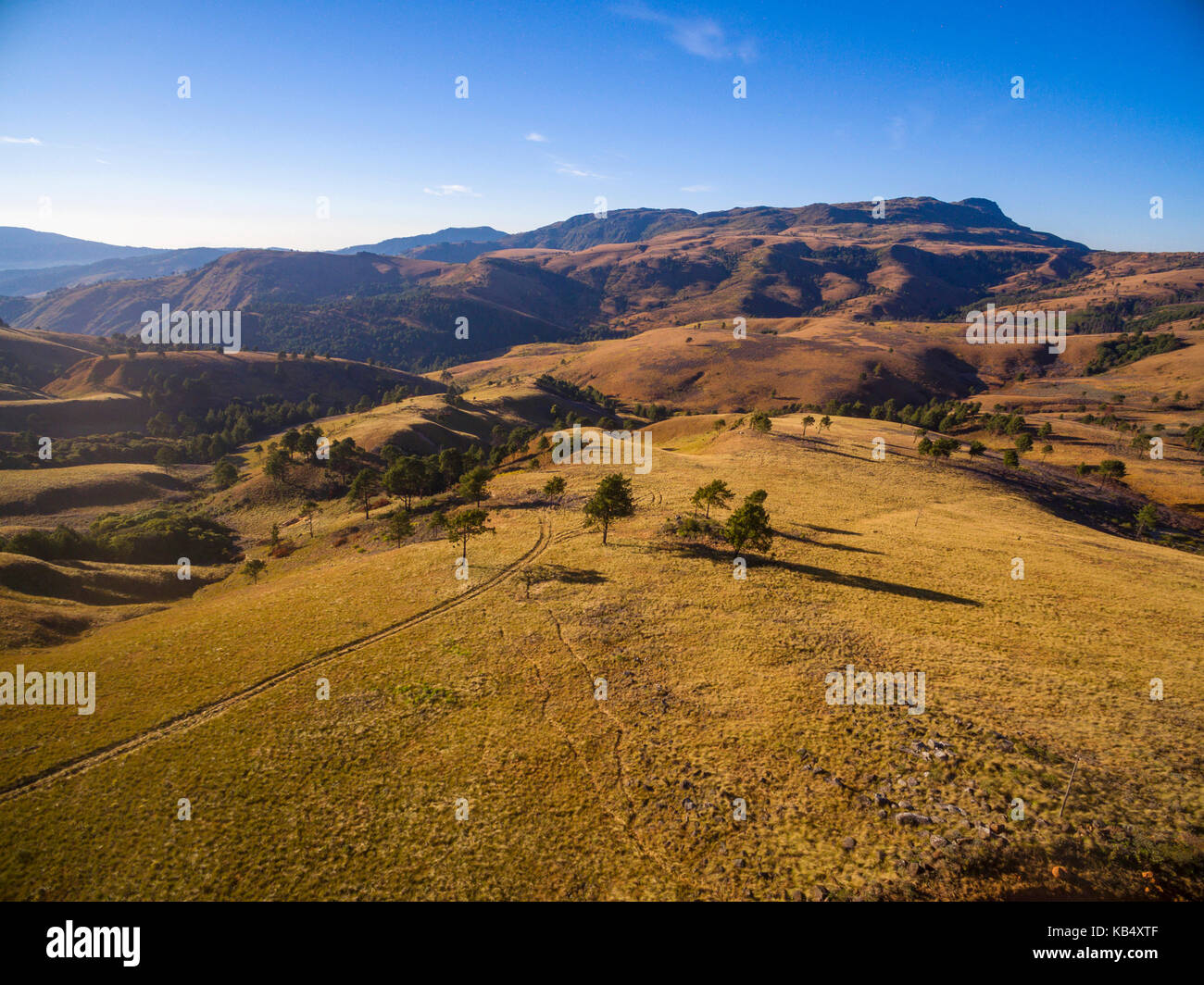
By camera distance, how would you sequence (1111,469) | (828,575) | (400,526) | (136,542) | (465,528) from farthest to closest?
(1111,469)
(136,542)
(400,526)
(465,528)
(828,575)

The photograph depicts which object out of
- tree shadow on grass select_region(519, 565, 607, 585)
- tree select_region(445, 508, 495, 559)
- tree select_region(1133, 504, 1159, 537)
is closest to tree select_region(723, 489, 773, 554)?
tree shadow on grass select_region(519, 565, 607, 585)

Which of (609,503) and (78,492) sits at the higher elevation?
(609,503)

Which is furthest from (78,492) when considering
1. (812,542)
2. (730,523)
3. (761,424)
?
(761,424)

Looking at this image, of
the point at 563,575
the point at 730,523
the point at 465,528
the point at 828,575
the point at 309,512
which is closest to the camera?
the point at 828,575

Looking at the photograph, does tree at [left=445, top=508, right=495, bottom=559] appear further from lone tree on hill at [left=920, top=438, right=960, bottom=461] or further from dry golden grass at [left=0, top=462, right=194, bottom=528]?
dry golden grass at [left=0, top=462, right=194, bottom=528]

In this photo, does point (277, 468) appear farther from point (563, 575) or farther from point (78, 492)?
point (563, 575)

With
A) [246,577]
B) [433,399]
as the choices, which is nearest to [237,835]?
[246,577]
